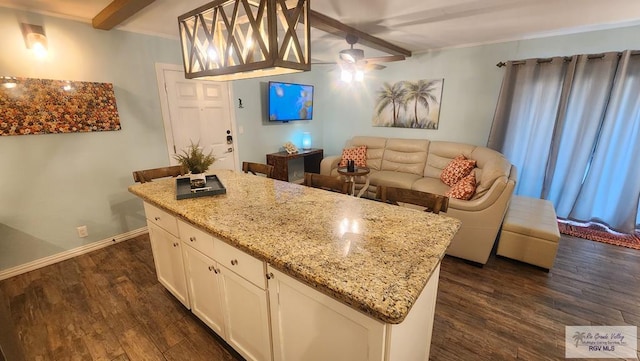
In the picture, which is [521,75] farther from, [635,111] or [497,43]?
[635,111]

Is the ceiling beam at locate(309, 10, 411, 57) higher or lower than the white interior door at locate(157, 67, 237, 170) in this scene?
higher

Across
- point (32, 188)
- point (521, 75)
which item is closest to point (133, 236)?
point (32, 188)

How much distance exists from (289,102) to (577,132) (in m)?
3.95

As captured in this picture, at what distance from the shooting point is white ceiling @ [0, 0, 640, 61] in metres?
2.30

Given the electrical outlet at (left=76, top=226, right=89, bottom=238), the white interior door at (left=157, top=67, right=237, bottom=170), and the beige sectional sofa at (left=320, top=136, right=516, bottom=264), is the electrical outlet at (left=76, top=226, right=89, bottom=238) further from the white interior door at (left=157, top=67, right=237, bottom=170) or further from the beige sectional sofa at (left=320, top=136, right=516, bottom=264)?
the beige sectional sofa at (left=320, top=136, right=516, bottom=264)

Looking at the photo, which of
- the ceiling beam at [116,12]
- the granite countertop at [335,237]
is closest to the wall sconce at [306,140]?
the ceiling beam at [116,12]

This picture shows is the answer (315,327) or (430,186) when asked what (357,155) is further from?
(315,327)

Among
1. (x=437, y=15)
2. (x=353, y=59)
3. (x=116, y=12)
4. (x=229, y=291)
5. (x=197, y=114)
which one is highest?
(x=437, y=15)

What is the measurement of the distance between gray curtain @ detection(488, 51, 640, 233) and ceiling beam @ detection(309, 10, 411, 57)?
5.29 ft

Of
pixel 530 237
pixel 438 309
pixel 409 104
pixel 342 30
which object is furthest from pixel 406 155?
pixel 438 309

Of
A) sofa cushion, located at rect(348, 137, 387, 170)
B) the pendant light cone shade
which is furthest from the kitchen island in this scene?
sofa cushion, located at rect(348, 137, 387, 170)

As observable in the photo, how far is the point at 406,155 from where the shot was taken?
4316mm

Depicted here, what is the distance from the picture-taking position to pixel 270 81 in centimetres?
430

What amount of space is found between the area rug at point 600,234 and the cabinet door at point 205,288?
388 cm
